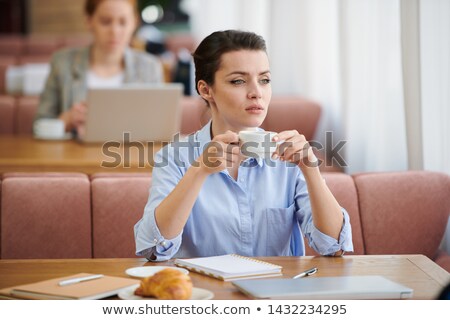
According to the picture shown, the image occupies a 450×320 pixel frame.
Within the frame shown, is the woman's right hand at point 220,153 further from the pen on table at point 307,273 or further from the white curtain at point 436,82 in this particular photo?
the white curtain at point 436,82

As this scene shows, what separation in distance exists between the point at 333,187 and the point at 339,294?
40.7 inches

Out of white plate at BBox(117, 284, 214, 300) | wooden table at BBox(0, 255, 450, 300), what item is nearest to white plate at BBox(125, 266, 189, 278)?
wooden table at BBox(0, 255, 450, 300)

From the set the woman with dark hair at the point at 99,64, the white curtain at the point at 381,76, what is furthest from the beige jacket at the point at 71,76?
the white curtain at the point at 381,76

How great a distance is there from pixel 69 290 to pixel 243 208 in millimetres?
642

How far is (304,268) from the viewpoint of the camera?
1.72 meters

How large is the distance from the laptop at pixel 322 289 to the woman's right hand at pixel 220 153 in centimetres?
37

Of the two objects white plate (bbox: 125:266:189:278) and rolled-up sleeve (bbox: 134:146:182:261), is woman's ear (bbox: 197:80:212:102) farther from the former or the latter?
white plate (bbox: 125:266:189:278)

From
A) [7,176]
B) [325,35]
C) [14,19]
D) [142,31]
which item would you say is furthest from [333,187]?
[14,19]

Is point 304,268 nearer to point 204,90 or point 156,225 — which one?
point 156,225

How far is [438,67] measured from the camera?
2551 millimetres

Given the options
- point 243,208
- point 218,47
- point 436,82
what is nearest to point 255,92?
point 218,47

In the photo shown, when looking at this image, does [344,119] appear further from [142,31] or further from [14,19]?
[14,19]

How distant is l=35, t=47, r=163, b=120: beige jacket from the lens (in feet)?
12.9

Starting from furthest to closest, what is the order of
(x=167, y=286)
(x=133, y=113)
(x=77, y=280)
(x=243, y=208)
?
(x=133, y=113) → (x=243, y=208) → (x=77, y=280) → (x=167, y=286)
